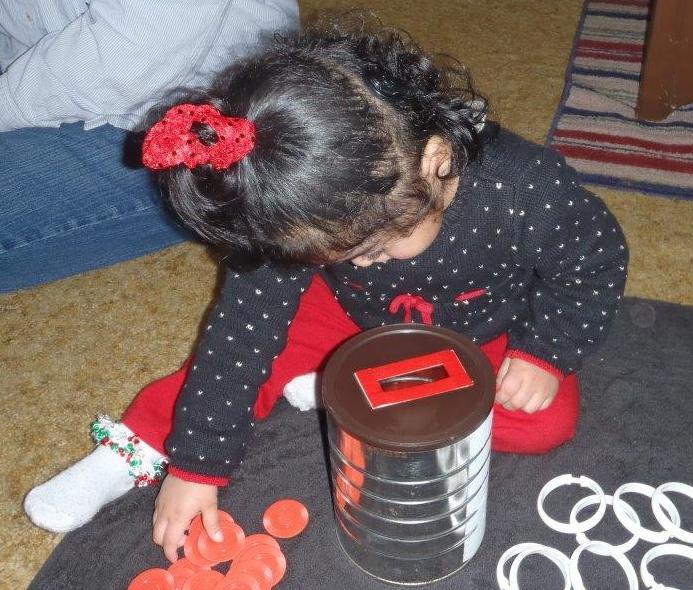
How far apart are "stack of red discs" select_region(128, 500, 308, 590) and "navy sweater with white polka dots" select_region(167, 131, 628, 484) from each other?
8cm

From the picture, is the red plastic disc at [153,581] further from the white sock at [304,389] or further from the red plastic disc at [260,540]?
the white sock at [304,389]

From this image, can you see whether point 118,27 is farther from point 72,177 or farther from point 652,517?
point 652,517

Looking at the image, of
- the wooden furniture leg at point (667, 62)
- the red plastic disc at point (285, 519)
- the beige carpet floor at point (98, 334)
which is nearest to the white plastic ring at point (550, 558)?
the red plastic disc at point (285, 519)

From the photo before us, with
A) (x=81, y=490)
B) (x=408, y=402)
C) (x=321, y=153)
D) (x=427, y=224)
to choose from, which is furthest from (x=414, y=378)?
(x=81, y=490)

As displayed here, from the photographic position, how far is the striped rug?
150cm

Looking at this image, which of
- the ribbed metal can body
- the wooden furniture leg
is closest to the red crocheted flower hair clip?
the ribbed metal can body

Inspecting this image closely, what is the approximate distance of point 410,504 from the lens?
0.83 m

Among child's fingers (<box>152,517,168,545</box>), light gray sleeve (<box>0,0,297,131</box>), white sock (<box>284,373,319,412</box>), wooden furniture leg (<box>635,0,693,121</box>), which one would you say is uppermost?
light gray sleeve (<box>0,0,297,131</box>)

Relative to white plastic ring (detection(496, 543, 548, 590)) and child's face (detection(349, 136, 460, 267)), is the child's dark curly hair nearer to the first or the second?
child's face (detection(349, 136, 460, 267))

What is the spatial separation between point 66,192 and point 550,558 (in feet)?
2.64

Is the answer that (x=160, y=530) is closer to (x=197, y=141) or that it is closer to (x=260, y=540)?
(x=260, y=540)

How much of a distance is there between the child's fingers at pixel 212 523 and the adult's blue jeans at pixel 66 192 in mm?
480

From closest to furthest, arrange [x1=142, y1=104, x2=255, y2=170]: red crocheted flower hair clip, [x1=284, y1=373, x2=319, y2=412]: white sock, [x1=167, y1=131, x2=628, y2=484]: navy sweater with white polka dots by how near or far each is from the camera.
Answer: [x1=142, y1=104, x2=255, y2=170]: red crocheted flower hair clip
[x1=167, y1=131, x2=628, y2=484]: navy sweater with white polka dots
[x1=284, y1=373, x2=319, y2=412]: white sock

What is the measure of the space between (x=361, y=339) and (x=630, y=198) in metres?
0.80
